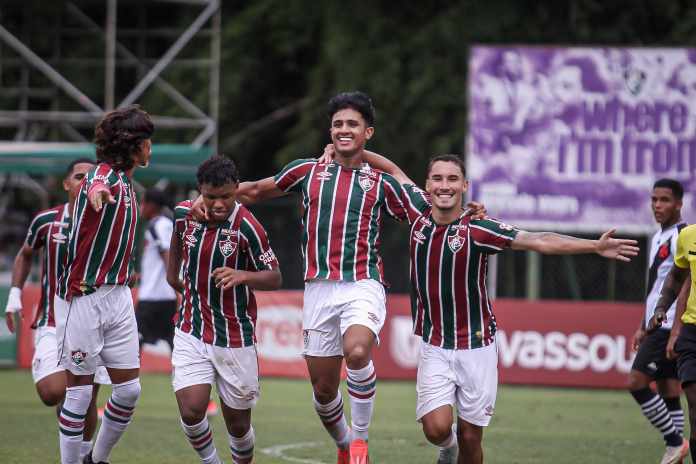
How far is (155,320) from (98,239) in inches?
203

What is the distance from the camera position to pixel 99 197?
7.48 m

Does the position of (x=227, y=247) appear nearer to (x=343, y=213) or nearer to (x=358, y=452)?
(x=343, y=213)

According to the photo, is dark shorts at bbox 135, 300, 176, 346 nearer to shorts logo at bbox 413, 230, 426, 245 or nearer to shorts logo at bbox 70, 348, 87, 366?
shorts logo at bbox 70, 348, 87, 366

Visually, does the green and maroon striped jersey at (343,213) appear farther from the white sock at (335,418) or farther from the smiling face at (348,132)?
the white sock at (335,418)

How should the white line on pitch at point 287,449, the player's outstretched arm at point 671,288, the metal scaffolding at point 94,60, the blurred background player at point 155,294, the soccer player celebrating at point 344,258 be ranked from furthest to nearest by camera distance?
the metal scaffolding at point 94,60 < the blurred background player at point 155,294 < the white line on pitch at point 287,449 < the player's outstretched arm at point 671,288 < the soccer player celebrating at point 344,258

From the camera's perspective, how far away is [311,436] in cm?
1165

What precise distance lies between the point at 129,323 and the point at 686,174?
12.5 m

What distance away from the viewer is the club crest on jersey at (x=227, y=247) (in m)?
7.89

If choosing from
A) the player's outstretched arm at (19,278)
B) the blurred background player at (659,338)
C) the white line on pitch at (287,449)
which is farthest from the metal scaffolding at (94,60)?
the blurred background player at (659,338)

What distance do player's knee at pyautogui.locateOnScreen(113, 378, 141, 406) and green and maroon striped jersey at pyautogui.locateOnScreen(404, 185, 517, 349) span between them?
1.95m

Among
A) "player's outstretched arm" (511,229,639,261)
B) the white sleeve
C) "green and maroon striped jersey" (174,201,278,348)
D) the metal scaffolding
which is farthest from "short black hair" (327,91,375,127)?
the metal scaffolding

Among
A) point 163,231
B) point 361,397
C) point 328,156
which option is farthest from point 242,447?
point 163,231

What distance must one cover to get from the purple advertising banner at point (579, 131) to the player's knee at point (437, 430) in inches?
424

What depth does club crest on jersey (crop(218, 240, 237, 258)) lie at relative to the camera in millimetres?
7887
